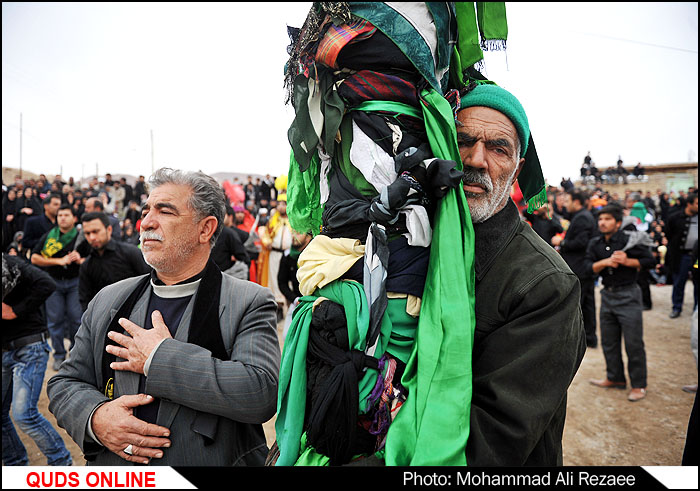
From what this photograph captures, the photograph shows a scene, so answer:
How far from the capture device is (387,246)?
4.40 feet

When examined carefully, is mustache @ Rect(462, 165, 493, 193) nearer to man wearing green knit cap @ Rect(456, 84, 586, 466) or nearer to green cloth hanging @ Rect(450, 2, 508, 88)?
man wearing green knit cap @ Rect(456, 84, 586, 466)

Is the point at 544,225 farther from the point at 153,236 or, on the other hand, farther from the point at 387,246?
the point at 153,236

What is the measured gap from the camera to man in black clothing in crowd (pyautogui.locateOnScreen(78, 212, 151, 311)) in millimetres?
3557

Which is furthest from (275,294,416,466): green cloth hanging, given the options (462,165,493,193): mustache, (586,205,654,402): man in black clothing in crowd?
(586,205,654,402): man in black clothing in crowd

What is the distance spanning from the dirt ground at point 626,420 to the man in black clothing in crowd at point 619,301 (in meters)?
0.23

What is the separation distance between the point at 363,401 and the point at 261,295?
→ 759mm

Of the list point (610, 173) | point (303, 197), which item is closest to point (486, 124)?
point (303, 197)

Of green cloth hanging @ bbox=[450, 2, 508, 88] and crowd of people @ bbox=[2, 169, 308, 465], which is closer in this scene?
green cloth hanging @ bbox=[450, 2, 508, 88]

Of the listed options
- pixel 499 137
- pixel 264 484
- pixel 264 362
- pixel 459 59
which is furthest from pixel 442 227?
pixel 264 484

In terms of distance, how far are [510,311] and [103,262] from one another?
10.9 ft

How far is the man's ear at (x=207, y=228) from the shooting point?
1858 mm

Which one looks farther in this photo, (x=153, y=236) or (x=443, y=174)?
(x=153, y=236)

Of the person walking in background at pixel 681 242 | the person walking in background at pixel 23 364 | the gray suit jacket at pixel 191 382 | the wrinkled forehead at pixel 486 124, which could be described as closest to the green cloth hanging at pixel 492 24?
the wrinkled forehead at pixel 486 124

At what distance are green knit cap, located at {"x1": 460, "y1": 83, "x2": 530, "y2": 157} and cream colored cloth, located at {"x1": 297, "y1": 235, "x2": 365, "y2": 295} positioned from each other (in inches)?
26.9
